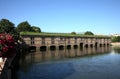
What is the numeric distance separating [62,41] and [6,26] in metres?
21.0

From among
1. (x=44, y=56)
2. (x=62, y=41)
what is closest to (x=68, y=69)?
(x=44, y=56)

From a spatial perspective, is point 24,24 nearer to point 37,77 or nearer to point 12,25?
point 12,25

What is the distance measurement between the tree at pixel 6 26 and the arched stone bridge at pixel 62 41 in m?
6.82

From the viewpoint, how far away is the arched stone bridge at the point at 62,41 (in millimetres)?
57438

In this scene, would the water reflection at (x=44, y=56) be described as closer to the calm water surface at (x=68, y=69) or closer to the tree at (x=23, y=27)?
the calm water surface at (x=68, y=69)

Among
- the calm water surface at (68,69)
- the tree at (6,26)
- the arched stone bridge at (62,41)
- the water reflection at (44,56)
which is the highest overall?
the tree at (6,26)

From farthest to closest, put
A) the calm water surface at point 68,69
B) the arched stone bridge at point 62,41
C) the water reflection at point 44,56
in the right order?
the arched stone bridge at point 62,41
the water reflection at point 44,56
the calm water surface at point 68,69

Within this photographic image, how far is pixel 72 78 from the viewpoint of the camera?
1961 centimetres

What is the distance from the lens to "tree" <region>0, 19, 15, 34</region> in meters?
57.8

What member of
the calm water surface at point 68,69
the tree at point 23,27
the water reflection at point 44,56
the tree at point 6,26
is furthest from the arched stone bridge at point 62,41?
the tree at point 23,27

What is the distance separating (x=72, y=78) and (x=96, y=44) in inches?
2671

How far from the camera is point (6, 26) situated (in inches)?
2330

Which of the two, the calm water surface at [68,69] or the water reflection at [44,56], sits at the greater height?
the water reflection at [44,56]

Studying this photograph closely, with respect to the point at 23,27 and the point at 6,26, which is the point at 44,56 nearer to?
the point at 6,26
